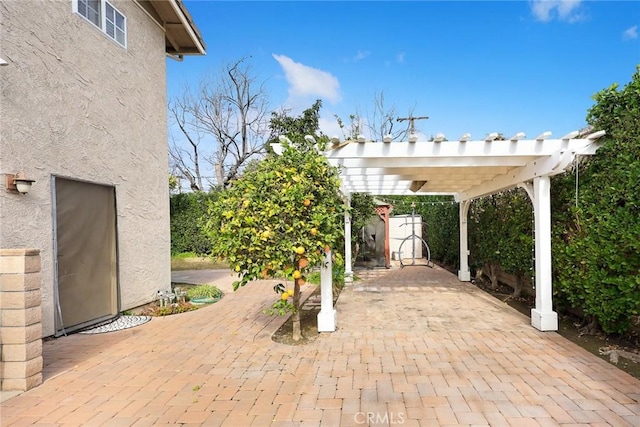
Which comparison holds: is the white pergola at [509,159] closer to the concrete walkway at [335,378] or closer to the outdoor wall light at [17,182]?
the concrete walkway at [335,378]

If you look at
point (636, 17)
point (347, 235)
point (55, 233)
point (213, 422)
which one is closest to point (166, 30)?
point (55, 233)

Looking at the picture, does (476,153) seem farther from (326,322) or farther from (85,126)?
(85,126)

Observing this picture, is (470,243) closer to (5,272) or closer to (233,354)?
(233,354)

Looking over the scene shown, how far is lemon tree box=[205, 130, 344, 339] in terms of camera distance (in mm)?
4465

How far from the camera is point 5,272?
3.49m

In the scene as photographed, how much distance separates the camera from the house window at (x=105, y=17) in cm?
598

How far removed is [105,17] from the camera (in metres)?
6.38

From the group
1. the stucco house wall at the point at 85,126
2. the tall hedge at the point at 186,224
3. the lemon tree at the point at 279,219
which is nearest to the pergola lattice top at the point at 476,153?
the lemon tree at the point at 279,219

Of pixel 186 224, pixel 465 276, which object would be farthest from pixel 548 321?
pixel 186 224

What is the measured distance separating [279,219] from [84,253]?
358cm

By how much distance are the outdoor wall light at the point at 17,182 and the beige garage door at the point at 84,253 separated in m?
0.55

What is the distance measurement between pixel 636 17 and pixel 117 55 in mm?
10387

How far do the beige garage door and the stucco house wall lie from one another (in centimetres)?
17

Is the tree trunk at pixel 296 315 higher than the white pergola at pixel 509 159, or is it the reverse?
the white pergola at pixel 509 159
